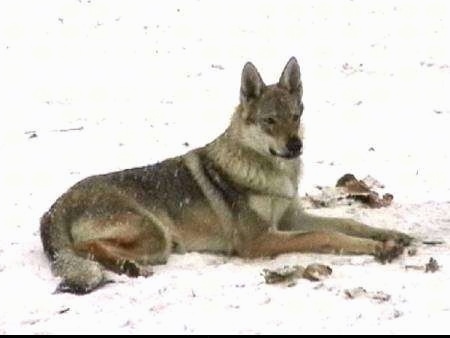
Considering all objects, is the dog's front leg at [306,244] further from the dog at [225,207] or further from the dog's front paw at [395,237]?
the dog's front paw at [395,237]

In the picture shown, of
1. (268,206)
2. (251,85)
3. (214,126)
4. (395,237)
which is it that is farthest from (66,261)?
(214,126)

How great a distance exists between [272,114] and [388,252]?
5.32 feet

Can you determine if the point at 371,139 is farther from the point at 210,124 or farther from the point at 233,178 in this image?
the point at 233,178

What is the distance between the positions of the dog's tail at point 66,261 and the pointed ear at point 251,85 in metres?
2.00

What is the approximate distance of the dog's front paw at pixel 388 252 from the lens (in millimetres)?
7051

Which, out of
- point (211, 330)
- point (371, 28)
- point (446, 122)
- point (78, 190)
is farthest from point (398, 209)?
point (371, 28)

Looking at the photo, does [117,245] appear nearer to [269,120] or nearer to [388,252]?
[269,120]

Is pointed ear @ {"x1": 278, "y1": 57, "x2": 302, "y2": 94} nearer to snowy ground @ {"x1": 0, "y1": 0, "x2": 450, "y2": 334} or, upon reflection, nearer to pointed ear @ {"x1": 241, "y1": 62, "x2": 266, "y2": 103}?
pointed ear @ {"x1": 241, "y1": 62, "x2": 266, "y2": 103}

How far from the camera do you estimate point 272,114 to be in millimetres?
7816

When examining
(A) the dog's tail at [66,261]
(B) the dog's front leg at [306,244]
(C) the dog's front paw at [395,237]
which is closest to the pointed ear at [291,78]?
(B) the dog's front leg at [306,244]

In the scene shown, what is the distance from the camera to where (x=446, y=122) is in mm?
13109

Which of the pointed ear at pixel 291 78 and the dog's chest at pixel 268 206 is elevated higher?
the pointed ear at pixel 291 78

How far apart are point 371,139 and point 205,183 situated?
5.00m

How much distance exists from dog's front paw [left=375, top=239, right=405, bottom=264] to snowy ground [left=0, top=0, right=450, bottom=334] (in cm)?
8
